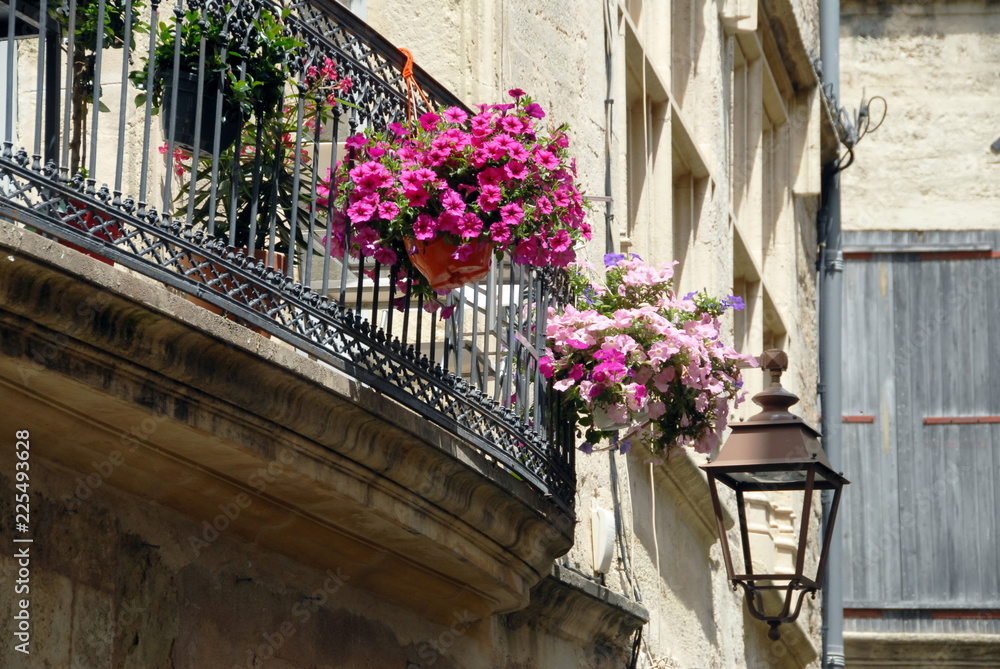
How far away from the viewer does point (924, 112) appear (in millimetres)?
18406

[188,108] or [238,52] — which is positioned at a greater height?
[238,52]

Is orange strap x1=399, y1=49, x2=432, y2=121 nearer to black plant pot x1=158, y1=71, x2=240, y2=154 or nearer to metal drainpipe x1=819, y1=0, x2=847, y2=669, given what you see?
black plant pot x1=158, y1=71, x2=240, y2=154

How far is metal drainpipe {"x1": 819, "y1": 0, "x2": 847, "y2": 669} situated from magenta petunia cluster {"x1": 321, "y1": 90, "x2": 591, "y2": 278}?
345 inches

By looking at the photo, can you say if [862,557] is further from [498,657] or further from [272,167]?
[272,167]

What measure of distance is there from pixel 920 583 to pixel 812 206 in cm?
506

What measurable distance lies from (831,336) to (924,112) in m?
5.00

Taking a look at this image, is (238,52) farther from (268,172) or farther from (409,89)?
(409,89)

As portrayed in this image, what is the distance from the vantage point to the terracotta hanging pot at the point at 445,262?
191 inches

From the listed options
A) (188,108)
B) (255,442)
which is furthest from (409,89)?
(255,442)

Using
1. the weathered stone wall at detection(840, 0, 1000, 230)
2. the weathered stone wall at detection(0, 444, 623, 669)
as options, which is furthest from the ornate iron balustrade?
the weathered stone wall at detection(840, 0, 1000, 230)

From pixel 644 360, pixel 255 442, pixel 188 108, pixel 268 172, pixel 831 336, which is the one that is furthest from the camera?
pixel 831 336

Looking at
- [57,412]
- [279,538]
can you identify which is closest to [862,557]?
[279,538]

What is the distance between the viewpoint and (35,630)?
13.3 feet

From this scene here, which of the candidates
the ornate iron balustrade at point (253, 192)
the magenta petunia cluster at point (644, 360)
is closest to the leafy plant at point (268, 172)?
the ornate iron balustrade at point (253, 192)
